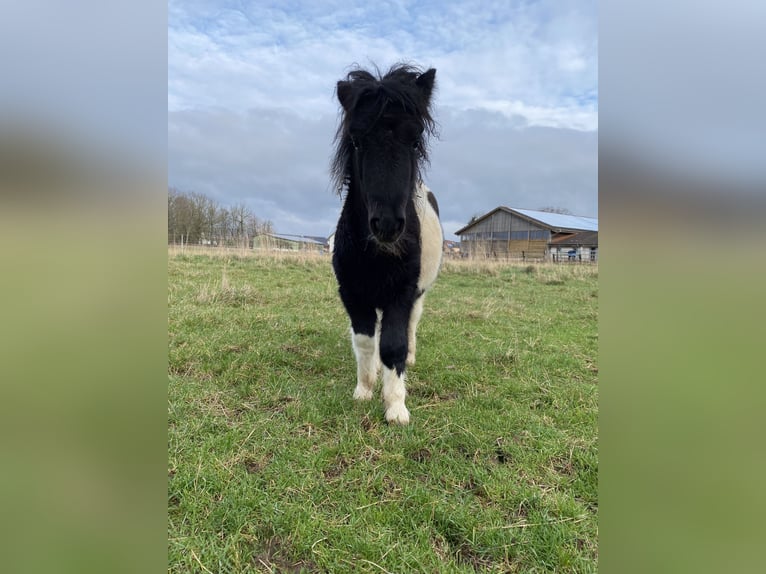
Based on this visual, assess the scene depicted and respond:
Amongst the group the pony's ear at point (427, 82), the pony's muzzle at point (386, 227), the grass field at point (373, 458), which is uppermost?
the pony's ear at point (427, 82)

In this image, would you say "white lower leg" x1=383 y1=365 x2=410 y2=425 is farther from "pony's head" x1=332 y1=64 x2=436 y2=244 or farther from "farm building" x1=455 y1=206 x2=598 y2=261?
"farm building" x1=455 y1=206 x2=598 y2=261

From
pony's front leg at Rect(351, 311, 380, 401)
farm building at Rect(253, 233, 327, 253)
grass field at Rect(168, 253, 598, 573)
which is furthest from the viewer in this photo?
farm building at Rect(253, 233, 327, 253)

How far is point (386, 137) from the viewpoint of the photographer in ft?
8.18

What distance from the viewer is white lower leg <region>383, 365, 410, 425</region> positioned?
2.96 meters

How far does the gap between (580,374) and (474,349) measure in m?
Answer: 1.29

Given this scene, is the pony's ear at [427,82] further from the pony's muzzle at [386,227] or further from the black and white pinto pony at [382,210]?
the pony's muzzle at [386,227]

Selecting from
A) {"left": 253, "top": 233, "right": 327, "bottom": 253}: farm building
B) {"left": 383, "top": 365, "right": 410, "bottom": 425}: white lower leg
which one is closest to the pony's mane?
{"left": 383, "top": 365, "right": 410, "bottom": 425}: white lower leg

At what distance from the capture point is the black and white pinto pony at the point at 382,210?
2.43m

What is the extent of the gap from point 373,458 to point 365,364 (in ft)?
3.55
